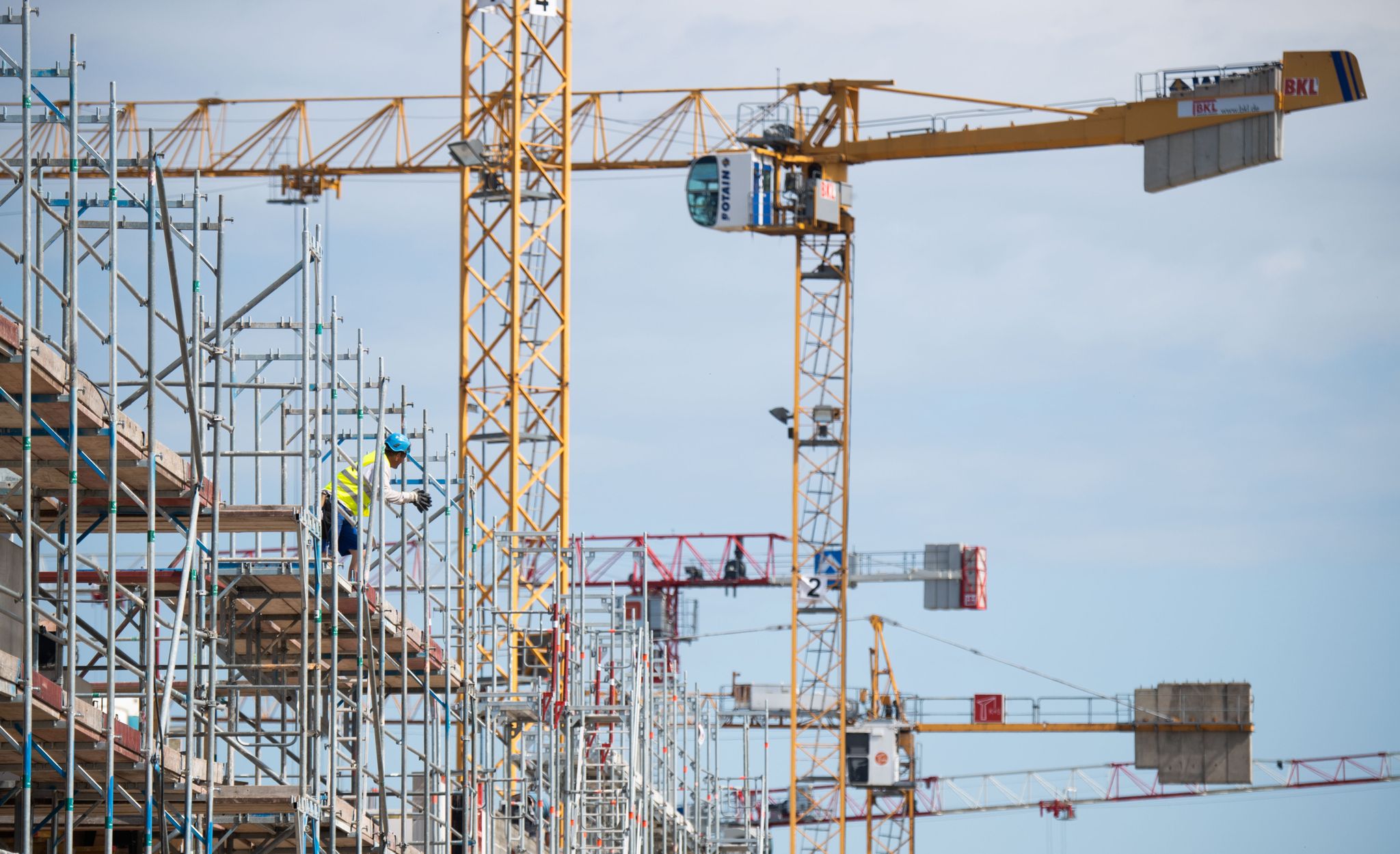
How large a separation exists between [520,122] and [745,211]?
2003cm

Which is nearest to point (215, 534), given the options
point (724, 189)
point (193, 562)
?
point (193, 562)

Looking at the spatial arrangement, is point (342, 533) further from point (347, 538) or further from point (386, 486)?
point (386, 486)

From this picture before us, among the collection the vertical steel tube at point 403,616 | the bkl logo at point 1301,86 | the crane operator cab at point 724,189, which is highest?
the bkl logo at point 1301,86

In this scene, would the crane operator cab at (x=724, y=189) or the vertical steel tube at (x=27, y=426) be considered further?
the crane operator cab at (x=724, y=189)

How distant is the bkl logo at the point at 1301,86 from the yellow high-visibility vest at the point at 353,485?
48378 millimetres

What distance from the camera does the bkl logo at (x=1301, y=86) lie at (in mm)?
70625

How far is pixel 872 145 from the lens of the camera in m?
75.8

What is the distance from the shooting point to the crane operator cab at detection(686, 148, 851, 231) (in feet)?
235

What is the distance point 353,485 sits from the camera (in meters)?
26.6

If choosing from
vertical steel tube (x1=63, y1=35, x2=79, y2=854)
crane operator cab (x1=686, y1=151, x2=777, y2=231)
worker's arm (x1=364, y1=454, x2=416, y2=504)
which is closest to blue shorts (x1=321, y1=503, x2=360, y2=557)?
worker's arm (x1=364, y1=454, x2=416, y2=504)

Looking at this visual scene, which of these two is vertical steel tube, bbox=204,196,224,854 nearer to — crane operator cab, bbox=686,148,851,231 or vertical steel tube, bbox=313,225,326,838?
vertical steel tube, bbox=313,225,326,838

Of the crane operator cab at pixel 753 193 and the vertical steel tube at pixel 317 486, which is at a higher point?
the crane operator cab at pixel 753 193

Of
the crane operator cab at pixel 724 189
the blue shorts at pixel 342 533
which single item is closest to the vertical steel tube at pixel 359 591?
the blue shorts at pixel 342 533

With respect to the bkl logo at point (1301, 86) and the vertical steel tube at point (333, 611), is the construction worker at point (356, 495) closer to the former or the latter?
the vertical steel tube at point (333, 611)
